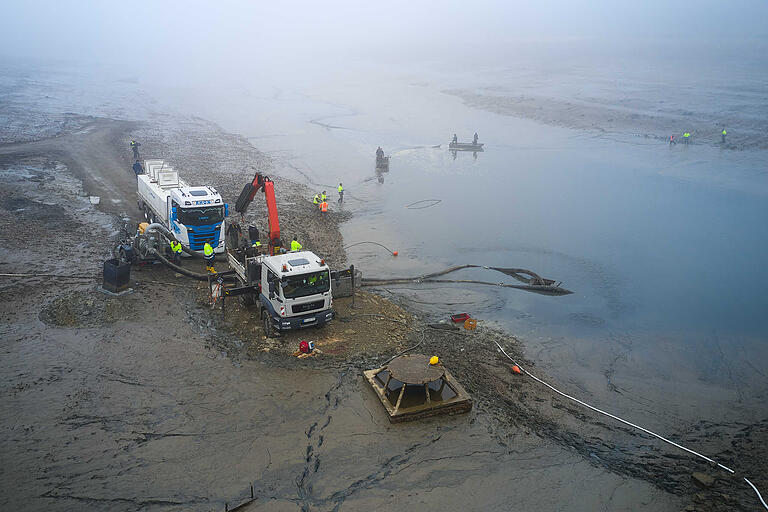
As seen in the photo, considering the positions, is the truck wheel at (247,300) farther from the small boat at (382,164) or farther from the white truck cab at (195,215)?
the small boat at (382,164)

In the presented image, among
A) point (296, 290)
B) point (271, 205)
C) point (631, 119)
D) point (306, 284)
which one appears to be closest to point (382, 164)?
point (271, 205)

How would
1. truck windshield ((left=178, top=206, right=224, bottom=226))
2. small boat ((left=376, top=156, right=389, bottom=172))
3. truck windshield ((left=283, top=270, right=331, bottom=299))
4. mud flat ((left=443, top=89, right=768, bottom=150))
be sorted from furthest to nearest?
mud flat ((left=443, top=89, right=768, bottom=150)), small boat ((left=376, top=156, right=389, bottom=172)), truck windshield ((left=178, top=206, right=224, bottom=226)), truck windshield ((left=283, top=270, right=331, bottom=299))

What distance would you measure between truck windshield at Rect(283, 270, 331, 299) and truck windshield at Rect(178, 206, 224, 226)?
731cm

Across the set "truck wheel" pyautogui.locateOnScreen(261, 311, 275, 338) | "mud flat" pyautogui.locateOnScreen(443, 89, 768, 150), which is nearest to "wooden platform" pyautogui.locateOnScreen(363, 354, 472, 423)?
"truck wheel" pyautogui.locateOnScreen(261, 311, 275, 338)

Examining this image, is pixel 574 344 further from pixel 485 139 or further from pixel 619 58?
pixel 619 58

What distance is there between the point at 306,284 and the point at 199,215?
25.3 ft

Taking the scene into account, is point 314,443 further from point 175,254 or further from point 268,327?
point 175,254

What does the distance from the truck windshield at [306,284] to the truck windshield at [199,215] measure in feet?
24.0

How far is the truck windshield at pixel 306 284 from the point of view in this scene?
15.1m

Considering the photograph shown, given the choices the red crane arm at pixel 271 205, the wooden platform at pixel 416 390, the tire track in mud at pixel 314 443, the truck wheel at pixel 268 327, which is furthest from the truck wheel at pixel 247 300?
the wooden platform at pixel 416 390

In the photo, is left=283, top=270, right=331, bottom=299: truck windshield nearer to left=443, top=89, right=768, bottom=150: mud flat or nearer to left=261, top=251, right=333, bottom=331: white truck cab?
left=261, top=251, right=333, bottom=331: white truck cab

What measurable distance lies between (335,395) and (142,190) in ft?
59.0

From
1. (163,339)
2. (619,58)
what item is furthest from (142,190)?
(619,58)

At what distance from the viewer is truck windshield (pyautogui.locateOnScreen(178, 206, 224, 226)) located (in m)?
20.5
